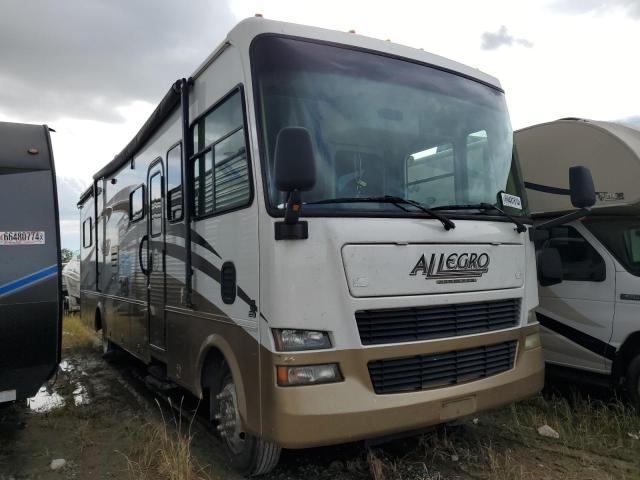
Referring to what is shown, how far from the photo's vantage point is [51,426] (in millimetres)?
5227

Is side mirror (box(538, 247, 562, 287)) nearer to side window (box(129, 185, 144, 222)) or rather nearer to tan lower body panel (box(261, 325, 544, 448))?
tan lower body panel (box(261, 325, 544, 448))

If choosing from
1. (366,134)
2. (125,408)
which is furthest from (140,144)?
(366,134)

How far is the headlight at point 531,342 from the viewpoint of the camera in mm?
4262

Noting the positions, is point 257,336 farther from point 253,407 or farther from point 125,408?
point 125,408

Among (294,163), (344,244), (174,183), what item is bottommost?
(344,244)

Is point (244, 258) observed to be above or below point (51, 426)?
above

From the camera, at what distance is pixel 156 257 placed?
Result: 18.3 ft

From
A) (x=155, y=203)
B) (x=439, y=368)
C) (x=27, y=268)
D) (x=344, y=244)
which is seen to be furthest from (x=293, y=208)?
(x=155, y=203)

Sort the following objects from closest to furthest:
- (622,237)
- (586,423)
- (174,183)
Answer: (586,423), (174,183), (622,237)

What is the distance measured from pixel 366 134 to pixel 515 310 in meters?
1.78

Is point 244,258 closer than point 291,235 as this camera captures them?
No

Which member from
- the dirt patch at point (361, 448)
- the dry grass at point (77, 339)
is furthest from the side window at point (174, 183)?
the dry grass at point (77, 339)

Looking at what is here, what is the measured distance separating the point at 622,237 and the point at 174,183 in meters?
4.24

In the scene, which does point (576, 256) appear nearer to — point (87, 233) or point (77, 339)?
point (87, 233)
